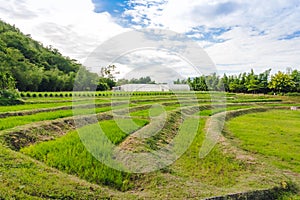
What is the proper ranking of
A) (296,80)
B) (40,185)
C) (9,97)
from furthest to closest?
(296,80)
(9,97)
(40,185)

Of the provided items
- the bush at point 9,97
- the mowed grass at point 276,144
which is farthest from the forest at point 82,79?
the mowed grass at point 276,144

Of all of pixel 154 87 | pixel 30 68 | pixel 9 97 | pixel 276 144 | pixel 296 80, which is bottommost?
pixel 276 144

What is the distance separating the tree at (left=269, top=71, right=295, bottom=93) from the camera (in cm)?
4150

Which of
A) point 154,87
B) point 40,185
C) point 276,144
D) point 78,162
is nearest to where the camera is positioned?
point 40,185

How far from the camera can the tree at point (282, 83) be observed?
1634 inches

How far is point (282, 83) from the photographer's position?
137 ft

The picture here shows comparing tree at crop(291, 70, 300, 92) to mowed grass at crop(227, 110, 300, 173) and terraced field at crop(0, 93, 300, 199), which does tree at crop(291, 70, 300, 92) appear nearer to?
mowed grass at crop(227, 110, 300, 173)

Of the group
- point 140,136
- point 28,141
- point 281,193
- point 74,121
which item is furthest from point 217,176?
→ point 74,121

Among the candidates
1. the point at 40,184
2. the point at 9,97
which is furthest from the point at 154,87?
the point at 40,184

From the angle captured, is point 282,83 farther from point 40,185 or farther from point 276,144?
point 40,185

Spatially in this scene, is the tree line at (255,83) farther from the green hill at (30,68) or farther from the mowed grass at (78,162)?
the mowed grass at (78,162)

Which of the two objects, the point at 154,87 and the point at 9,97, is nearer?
the point at 9,97

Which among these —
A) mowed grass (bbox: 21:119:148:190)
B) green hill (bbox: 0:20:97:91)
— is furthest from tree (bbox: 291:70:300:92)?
mowed grass (bbox: 21:119:148:190)

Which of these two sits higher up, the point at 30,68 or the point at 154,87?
the point at 30,68
